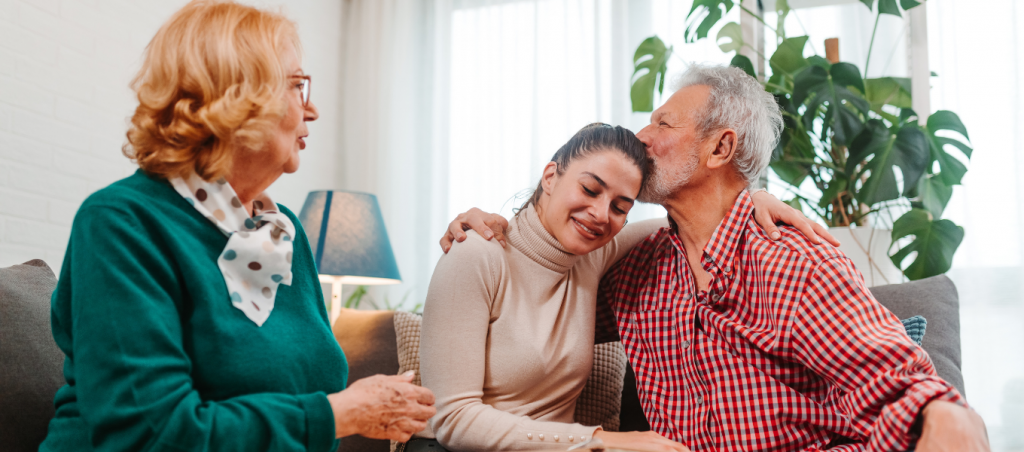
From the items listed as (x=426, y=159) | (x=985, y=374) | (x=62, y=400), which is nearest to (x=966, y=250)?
(x=985, y=374)

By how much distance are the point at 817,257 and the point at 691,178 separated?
34 cm

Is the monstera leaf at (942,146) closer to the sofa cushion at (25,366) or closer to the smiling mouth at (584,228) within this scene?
the smiling mouth at (584,228)

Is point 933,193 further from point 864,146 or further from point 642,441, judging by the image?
point 642,441

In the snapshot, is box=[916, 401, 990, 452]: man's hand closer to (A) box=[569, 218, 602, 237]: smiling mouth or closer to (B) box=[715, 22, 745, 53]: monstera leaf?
(A) box=[569, 218, 602, 237]: smiling mouth

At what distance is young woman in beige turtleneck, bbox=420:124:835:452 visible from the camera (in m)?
1.25

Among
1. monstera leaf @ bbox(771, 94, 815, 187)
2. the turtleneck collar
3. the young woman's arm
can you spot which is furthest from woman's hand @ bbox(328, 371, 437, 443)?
monstera leaf @ bbox(771, 94, 815, 187)

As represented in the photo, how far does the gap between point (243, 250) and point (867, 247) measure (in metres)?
1.90

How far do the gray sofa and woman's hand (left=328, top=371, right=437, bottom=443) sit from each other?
0.64 metres

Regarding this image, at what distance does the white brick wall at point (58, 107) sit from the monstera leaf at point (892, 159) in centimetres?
230

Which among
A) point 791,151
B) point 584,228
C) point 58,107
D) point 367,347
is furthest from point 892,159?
point 58,107

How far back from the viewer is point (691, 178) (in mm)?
1484

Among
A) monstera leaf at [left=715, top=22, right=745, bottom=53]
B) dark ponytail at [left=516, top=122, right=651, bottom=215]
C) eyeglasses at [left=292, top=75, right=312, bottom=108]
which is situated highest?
monstera leaf at [left=715, top=22, right=745, bottom=53]

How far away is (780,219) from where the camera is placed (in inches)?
54.6

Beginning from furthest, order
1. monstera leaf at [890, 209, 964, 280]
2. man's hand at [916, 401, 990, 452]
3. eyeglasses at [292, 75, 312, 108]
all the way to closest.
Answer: monstera leaf at [890, 209, 964, 280], eyeglasses at [292, 75, 312, 108], man's hand at [916, 401, 990, 452]
